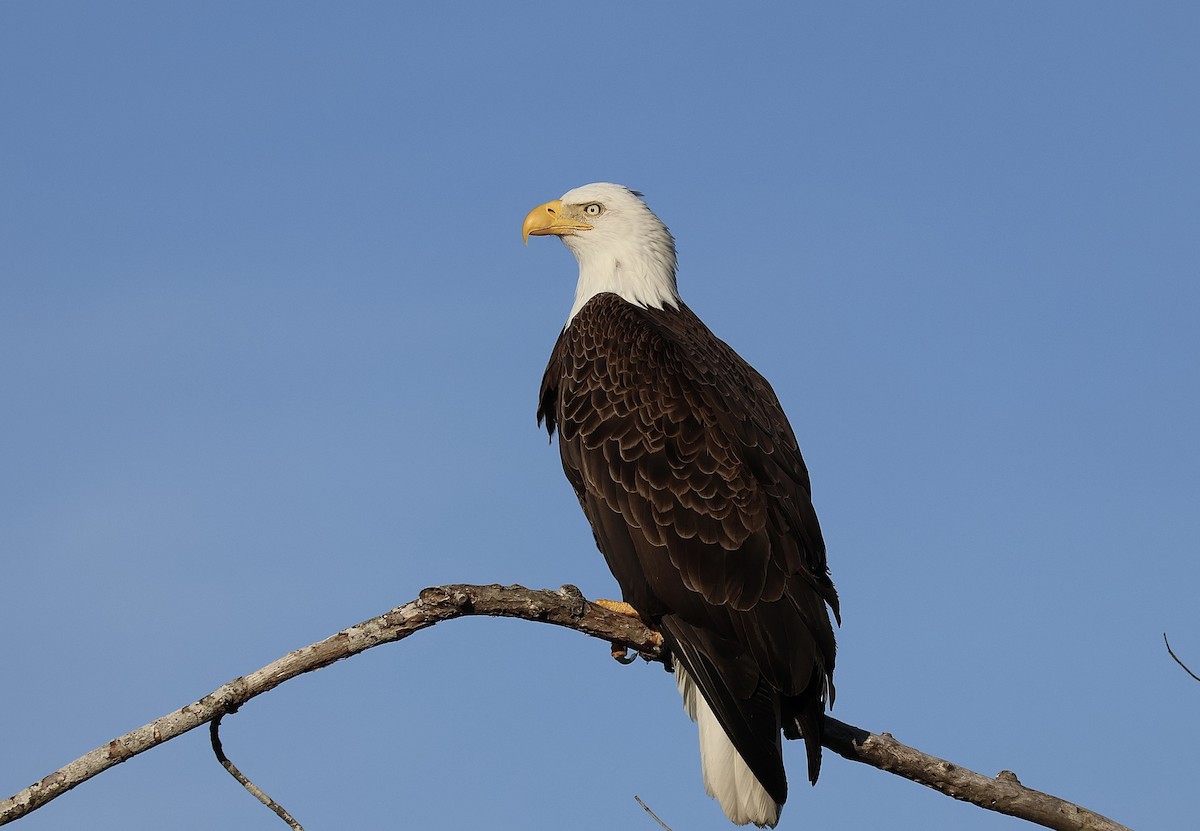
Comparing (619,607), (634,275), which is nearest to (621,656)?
(619,607)

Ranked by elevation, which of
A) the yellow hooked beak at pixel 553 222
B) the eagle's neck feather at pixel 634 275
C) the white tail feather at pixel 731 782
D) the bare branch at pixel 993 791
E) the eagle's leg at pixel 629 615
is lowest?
the bare branch at pixel 993 791

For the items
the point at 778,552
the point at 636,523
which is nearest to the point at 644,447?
the point at 636,523

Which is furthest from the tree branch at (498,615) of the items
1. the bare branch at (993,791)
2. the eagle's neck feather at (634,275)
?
the eagle's neck feather at (634,275)

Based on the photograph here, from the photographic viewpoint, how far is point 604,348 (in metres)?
6.54

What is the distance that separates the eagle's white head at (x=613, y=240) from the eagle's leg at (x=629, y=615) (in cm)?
201

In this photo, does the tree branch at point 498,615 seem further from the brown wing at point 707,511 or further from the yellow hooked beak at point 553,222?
the yellow hooked beak at point 553,222

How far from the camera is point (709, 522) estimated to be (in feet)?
18.9

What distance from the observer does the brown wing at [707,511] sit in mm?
5340

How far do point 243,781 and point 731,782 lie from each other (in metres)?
2.23

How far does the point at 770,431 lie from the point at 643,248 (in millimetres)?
1754

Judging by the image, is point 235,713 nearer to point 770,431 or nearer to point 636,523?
point 636,523

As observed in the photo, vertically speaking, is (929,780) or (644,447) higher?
(644,447)

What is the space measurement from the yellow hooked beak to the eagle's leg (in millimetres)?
2759

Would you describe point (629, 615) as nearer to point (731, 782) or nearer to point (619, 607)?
point (619, 607)
